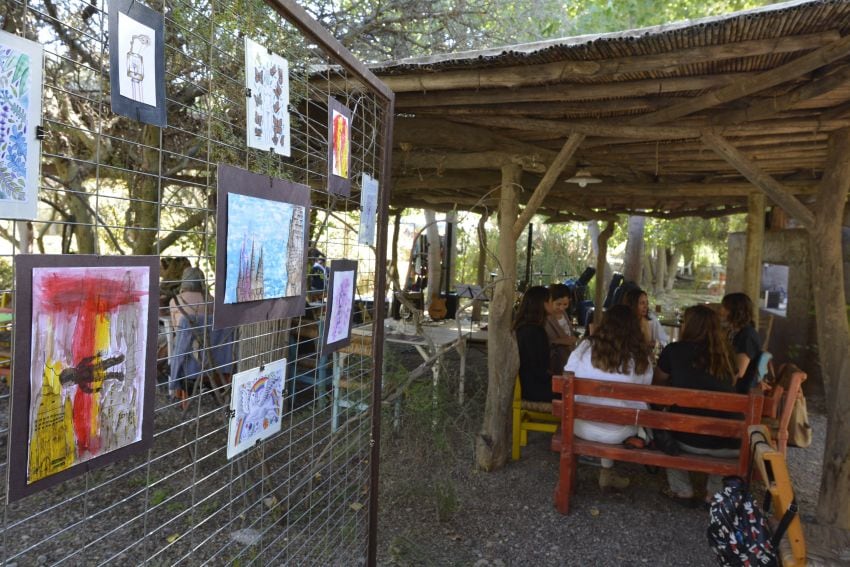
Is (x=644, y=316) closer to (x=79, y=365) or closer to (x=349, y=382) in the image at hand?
(x=349, y=382)

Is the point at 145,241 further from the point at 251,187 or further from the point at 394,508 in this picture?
the point at 251,187

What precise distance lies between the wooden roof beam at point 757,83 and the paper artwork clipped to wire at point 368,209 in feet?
7.33

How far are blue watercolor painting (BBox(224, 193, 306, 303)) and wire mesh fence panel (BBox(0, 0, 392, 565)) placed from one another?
0.04 ft

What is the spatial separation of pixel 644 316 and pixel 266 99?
484 centimetres

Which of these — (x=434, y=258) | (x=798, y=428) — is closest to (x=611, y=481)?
(x=798, y=428)

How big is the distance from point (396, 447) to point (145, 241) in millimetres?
2531

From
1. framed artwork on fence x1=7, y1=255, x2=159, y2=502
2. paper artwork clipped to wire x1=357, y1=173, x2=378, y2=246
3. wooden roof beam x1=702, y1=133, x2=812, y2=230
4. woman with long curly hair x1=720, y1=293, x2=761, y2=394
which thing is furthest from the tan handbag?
framed artwork on fence x1=7, y1=255, x2=159, y2=502

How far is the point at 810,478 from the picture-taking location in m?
4.67

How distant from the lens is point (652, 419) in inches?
142

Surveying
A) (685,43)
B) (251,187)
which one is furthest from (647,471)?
(251,187)

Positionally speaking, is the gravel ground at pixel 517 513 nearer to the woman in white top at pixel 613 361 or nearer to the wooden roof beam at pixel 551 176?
the woman in white top at pixel 613 361

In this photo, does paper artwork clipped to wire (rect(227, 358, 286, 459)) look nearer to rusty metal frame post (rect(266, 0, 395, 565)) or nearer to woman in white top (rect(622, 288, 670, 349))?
rusty metal frame post (rect(266, 0, 395, 565))

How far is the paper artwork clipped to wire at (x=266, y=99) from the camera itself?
65.5 inches

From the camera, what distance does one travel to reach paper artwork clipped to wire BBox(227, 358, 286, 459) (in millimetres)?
1771
